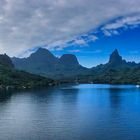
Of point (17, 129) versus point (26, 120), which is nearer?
point (17, 129)

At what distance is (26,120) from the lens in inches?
5787

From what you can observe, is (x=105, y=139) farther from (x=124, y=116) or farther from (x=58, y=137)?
(x=124, y=116)

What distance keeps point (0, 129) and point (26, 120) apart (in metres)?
24.8

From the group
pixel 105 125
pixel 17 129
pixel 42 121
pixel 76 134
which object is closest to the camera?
pixel 76 134

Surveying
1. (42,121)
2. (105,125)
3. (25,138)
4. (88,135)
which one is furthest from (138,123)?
(25,138)

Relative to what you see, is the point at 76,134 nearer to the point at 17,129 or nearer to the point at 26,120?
the point at 17,129

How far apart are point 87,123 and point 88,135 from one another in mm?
25083

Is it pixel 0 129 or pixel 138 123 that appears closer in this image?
pixel 0 129

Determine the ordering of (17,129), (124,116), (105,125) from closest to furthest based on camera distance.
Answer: (17,129) < (105,125) < (124,116)

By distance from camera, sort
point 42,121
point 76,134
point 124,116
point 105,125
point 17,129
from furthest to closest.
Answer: point 124,116 → point 42,121 → point 105,125 → point 17,129 → point 76,134

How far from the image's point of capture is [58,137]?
10838 cm

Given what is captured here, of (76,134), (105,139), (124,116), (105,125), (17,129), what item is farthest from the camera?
(124,116)

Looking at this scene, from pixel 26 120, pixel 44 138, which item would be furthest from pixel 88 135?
pixel 26 120

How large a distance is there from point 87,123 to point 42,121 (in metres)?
21.2
